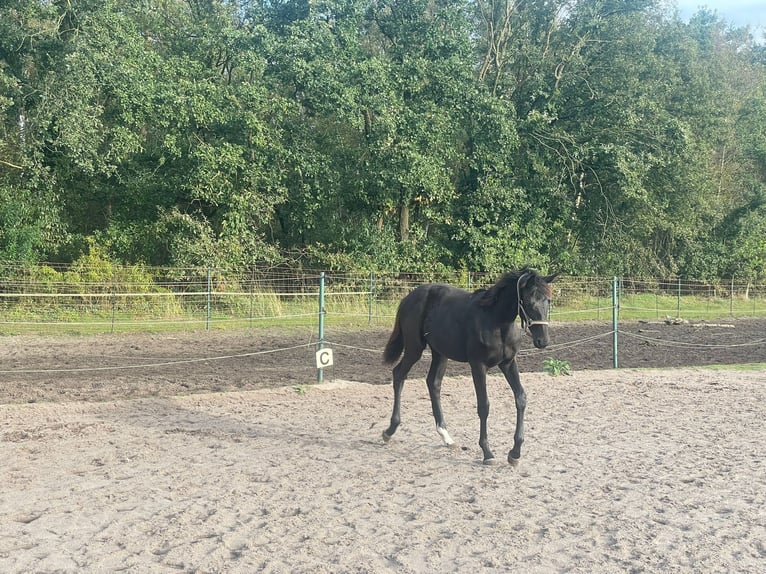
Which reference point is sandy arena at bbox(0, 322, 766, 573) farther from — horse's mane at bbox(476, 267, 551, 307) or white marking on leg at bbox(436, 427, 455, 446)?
horse's mane at bbox(476, 267, 551, 307)

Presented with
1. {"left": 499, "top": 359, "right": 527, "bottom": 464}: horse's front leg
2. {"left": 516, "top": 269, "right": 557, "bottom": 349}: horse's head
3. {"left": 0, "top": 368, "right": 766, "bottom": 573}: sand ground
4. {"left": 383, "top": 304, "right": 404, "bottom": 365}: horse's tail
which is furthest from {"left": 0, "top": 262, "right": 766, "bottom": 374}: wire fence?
{"left": 516, "top": 269, "right": 557, "bottom": 349}: horse's head

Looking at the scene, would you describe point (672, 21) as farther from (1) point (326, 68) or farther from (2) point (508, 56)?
(1) point (326, 68)

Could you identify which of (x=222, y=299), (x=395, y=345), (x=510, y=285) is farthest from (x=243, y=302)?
(x=510, y=285)

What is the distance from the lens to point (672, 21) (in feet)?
92.3

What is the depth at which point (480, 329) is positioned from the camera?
5.52 metres

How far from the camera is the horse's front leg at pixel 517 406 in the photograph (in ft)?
17.3

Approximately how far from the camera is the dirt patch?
8844 mm

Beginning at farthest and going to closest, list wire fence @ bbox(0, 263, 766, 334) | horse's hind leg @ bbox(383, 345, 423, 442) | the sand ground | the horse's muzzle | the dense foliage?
the dense foliage, wire fence @ bbox(0, 263, 766, 334), horse's hind leg @ bbox(383, 345, 423, 442), the horse's muzzle, the sand ground

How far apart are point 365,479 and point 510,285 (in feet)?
6.74

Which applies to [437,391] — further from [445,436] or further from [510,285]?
[510,285]

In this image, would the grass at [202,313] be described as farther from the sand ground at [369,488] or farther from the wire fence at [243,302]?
the sand ground at [369,488]

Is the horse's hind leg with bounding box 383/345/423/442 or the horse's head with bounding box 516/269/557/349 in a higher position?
the horse's head with bounding box 516/269/557/349

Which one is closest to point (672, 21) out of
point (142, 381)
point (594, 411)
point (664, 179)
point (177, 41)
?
point (664, 179)

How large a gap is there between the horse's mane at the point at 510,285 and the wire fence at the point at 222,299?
731 centimetres
